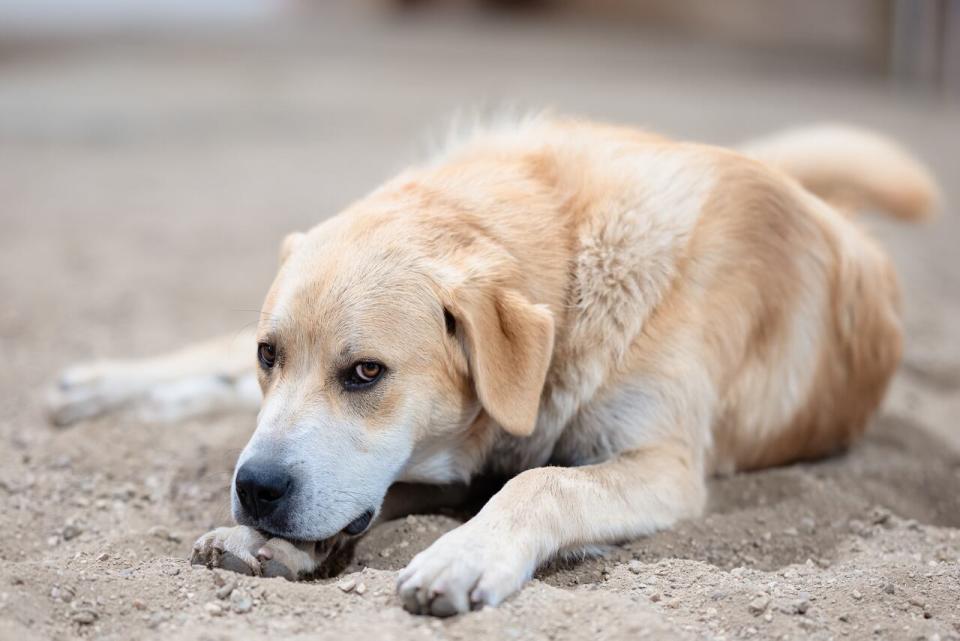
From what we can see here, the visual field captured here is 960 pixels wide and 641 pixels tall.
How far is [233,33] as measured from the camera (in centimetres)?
1736

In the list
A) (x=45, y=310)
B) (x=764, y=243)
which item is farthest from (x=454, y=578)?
(x=45, y=310)

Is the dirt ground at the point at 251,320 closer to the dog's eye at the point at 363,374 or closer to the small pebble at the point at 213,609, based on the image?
the small pebble at the point at 213,609

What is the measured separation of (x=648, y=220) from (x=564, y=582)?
121 cm

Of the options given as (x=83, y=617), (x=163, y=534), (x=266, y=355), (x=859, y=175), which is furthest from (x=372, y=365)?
(x=859, y=175)

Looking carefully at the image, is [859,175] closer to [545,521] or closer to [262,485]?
[545,521]

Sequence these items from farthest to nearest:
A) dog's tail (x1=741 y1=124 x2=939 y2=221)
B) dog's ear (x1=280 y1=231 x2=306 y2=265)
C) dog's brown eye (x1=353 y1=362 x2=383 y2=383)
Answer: dog's tail (x1=741 y1=124 x2=939 y2=221)
dog's ear (x1=280 y1=231 x2=306 y2=265)
dog's brown eye (x1=353 y1=362 x2=383 y2=383)

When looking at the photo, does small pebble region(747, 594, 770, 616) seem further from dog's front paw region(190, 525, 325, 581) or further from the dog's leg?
the dog's leg

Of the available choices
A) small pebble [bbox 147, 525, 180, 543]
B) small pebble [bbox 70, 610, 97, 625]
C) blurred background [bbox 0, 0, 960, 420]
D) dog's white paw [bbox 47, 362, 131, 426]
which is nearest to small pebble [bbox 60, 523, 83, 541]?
small pebble [bbox 147, 525, 180, 543]

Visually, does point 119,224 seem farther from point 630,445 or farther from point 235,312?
point 630,445

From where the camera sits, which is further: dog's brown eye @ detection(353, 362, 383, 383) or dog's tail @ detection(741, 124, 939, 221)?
dog's tail @ detection(741, 124, 939, 221)

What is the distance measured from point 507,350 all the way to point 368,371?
415 millimetres

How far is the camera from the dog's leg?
425 cm

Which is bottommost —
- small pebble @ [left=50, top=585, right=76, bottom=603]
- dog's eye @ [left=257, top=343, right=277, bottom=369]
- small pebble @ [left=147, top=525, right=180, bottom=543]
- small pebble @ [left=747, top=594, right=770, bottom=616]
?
small pebble @ [left=147, top=525, right=180, bottom=543]

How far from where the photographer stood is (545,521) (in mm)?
2941
